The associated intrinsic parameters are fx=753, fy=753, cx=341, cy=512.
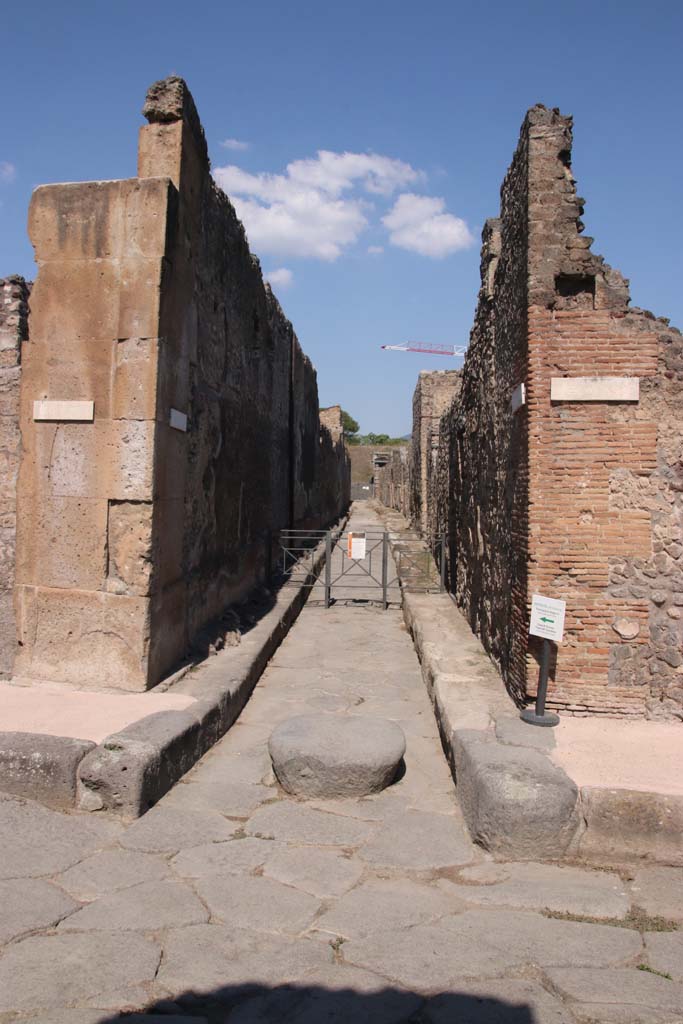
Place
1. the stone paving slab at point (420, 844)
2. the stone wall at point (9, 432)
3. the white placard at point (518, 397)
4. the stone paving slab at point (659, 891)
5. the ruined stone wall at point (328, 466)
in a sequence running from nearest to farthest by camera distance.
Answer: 1. the stone paving slab at point (659, 891)
2. the stone paving slab at point (420, 844)
3. the white placard at point (518, 397)
4. the stone wall at point (9, 432)
5. the ruined stone wall at point (328, 466)

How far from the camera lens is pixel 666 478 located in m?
4.66

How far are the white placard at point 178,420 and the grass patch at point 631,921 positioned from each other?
386 cm

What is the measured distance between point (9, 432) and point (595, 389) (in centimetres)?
398

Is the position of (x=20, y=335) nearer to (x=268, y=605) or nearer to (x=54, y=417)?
(x=54, y=417)

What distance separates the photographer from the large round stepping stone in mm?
3984

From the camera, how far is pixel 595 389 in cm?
468

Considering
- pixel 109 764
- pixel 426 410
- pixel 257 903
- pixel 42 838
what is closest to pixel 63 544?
pixel 109 764

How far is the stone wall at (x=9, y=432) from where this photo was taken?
17.3 ft

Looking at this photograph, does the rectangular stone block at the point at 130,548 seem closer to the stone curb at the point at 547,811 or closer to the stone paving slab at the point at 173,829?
the stone paving slab at the point at 173,829

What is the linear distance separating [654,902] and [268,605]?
6008 millimetres

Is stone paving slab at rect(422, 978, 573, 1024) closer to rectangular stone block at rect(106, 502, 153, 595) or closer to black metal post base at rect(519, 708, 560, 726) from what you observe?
black metal post base at rect(519, 708, 560, 726)

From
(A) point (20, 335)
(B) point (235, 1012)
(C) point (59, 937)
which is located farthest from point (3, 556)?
(B) point (235, 1012)

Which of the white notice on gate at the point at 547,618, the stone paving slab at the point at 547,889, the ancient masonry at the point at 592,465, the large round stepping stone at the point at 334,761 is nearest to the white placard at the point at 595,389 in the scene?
the ancient masonry at the point at 592,465

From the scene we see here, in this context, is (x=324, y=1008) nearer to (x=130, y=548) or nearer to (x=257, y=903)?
(x=257, y=903)
